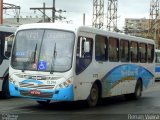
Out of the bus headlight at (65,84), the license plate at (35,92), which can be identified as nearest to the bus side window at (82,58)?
the bus headlight at (65,84)

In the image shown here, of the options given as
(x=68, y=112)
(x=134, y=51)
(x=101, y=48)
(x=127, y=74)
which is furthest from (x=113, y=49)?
(x=68, y=112)

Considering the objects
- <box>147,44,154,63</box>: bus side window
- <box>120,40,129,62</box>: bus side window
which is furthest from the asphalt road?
<box>147,44,154,63</box>: bus side window

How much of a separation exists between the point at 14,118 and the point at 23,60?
2962 mm

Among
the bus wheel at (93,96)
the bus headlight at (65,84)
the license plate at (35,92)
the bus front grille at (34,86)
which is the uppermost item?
the bus headlight at (65,84)

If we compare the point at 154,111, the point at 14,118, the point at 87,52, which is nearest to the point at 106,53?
the point at 87,52

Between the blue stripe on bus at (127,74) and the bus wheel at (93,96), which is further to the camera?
the blue stripe on bus at (127,74)

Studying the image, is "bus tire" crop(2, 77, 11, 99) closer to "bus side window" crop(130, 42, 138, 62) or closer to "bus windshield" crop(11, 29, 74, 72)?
"bus windshield" crop(11, 29, 74, 72)

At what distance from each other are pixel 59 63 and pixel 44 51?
2.17 feet

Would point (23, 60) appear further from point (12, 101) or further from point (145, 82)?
point (145, 82)

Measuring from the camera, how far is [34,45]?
1548 centimetres

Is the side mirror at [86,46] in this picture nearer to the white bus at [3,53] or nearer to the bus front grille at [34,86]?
the bus front grille at [34,86]

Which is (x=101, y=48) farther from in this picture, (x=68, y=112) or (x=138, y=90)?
(x=138, y=90)

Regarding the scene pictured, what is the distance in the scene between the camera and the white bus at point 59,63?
586 inches

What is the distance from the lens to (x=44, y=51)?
15242 mm
